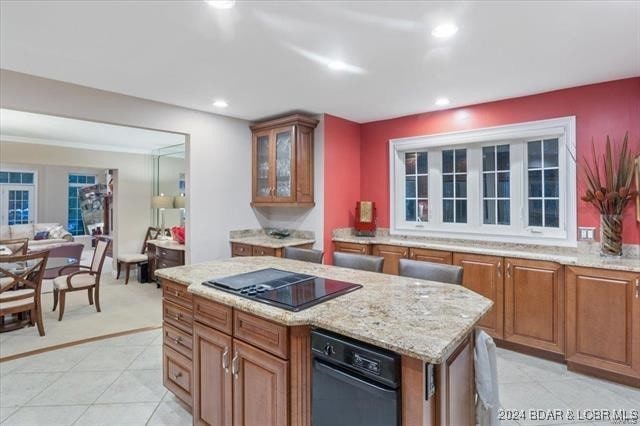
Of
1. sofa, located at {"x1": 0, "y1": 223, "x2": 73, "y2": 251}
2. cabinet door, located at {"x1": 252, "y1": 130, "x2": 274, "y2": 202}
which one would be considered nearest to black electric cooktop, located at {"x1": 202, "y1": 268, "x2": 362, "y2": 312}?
cabinet door, located at {"x1": 252, "y1": 130, "x2": 274, "y2": 202}

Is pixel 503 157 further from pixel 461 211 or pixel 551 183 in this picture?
pixel 461 211

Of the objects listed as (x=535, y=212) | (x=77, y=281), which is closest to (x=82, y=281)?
(x=77, y=281)

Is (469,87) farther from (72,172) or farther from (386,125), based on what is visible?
(72,172)

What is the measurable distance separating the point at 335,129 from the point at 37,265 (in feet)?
11.9

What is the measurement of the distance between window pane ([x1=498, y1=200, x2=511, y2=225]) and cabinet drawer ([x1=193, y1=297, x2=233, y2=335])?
3171mm

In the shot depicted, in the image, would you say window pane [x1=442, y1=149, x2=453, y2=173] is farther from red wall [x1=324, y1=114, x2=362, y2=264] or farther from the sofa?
the sofa

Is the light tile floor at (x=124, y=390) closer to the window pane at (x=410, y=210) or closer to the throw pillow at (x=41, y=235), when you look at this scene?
the window pane at (x=410, y=210)

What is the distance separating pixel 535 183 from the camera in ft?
11.4

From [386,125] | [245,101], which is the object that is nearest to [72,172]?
[245,101]

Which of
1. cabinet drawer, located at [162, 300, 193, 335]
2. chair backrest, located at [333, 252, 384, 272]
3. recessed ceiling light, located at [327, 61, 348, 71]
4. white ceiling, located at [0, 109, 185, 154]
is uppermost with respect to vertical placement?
white ceiling, located at [0, 109, 185, 154]

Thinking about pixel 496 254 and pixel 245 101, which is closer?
pixel 496 254

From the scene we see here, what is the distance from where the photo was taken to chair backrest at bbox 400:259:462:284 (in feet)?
6.96

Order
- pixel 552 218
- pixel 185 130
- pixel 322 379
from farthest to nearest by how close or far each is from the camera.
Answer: pixel 185 130, pixel 552 218, pixel 322 379

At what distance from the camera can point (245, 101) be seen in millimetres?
3643
